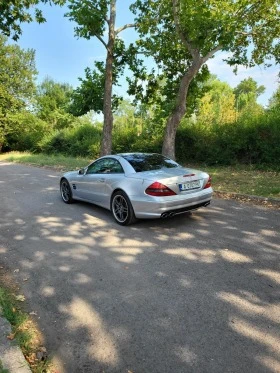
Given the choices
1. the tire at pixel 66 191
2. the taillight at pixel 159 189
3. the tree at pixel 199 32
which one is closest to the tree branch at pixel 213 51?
the tree at pixel 199 32

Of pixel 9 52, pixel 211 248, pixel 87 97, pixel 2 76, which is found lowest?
pixel 211 248

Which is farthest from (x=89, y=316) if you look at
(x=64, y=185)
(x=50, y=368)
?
(x=64, y=185)

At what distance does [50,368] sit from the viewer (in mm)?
2641

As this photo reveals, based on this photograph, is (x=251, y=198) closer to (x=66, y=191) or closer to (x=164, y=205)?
(x=164, y=205)

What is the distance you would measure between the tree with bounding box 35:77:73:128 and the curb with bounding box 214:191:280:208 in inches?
1104

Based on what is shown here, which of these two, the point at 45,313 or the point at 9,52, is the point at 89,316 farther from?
the point at 9,52

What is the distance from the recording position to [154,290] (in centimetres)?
379

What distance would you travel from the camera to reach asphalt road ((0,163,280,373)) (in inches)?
108

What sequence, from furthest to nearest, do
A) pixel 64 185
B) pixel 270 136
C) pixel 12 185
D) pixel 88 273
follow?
pixel 270 136
pixel 12 185
pixel 64 185
pixel 88 273

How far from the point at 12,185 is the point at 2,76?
3112cm

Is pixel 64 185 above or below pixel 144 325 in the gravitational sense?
above

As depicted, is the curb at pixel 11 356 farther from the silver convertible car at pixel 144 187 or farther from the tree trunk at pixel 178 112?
the tree trunk at pixel 178 112

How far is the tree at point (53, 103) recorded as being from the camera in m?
42.2

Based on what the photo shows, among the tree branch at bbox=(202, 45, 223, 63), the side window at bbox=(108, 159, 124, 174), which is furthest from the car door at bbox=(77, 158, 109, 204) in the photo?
the tree branch at bbox=(202, 45, 223, 63)
